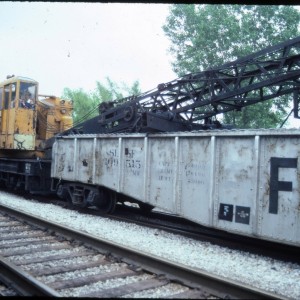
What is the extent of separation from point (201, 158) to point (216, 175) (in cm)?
54

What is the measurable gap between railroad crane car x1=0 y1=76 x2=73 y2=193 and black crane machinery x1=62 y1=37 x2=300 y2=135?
12.1ft

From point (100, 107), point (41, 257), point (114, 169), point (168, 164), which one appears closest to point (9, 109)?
point (100, 107)

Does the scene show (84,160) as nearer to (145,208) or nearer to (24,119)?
(145,208)

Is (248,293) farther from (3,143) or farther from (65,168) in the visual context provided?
(3,143)

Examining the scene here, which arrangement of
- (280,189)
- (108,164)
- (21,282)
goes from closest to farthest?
(21,282) < (280,189) < (108,164)

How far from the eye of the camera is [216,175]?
7492 millimetres

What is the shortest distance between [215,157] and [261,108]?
564 inches

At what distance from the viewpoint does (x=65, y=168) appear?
12094 mm

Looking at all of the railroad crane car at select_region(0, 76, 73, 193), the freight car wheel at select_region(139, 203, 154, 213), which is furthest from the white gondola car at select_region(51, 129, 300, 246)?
the railroad crane car at select_region(0, 76, 73, 193)

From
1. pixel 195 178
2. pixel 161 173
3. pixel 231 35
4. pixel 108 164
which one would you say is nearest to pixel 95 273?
pixel 195 178

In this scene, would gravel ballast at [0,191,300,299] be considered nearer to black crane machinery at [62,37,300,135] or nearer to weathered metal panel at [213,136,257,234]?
weathered metal panel at [213,136,257,234]

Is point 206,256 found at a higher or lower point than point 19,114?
lower

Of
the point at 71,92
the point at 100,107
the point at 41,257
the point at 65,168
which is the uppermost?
the point at 71,92

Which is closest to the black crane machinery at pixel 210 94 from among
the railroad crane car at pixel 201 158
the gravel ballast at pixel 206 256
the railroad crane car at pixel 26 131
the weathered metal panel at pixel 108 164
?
the railroad crane car at pixel 201 158
